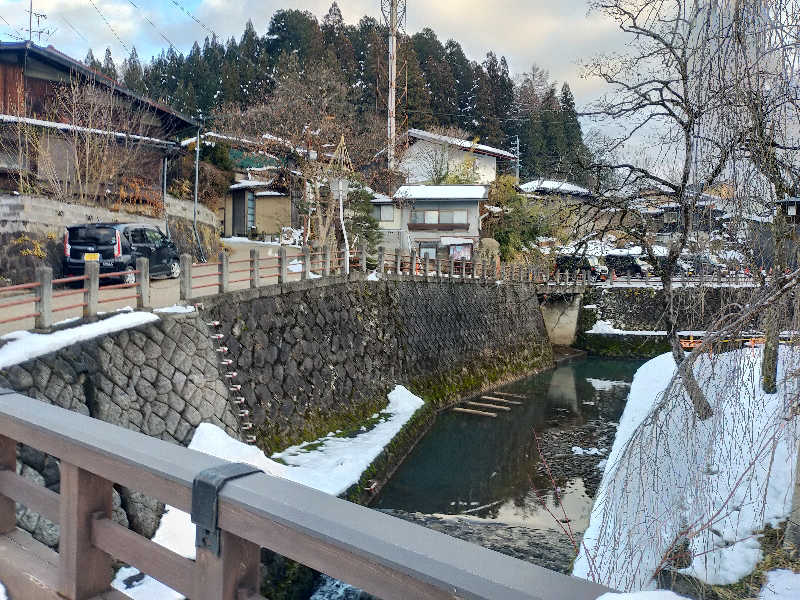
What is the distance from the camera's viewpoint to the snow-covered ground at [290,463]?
6664mm

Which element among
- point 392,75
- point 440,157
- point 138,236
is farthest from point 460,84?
Result: point 138,236

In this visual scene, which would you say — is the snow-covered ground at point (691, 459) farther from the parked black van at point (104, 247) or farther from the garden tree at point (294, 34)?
the garden tree at point (294, 34)

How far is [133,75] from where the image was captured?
1891 inches

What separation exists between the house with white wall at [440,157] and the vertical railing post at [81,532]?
39112 mm

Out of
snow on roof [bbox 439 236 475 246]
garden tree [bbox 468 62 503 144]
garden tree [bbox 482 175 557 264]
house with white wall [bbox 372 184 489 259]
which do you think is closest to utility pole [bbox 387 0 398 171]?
house with white wall [bbox 372 184 489 259]

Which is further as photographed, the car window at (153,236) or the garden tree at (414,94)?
the garden tree at (414,94)

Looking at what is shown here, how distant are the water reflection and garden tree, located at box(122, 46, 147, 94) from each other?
34.8 metres

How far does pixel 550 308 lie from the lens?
1396 inches

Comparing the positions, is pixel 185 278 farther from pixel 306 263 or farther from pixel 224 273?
pixel 306 263

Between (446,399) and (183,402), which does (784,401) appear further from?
(446,399)

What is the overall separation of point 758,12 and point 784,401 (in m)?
1.97

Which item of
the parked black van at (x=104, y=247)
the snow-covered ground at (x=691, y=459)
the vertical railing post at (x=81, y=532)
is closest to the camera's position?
the vertical railing post at (x=81, y=532)

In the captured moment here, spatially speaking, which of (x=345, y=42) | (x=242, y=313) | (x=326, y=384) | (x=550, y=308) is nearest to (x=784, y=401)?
(x=242, y=313)

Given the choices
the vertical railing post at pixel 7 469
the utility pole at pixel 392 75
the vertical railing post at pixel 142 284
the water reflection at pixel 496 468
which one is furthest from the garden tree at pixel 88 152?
the vertical railing post at pixel 7 469
